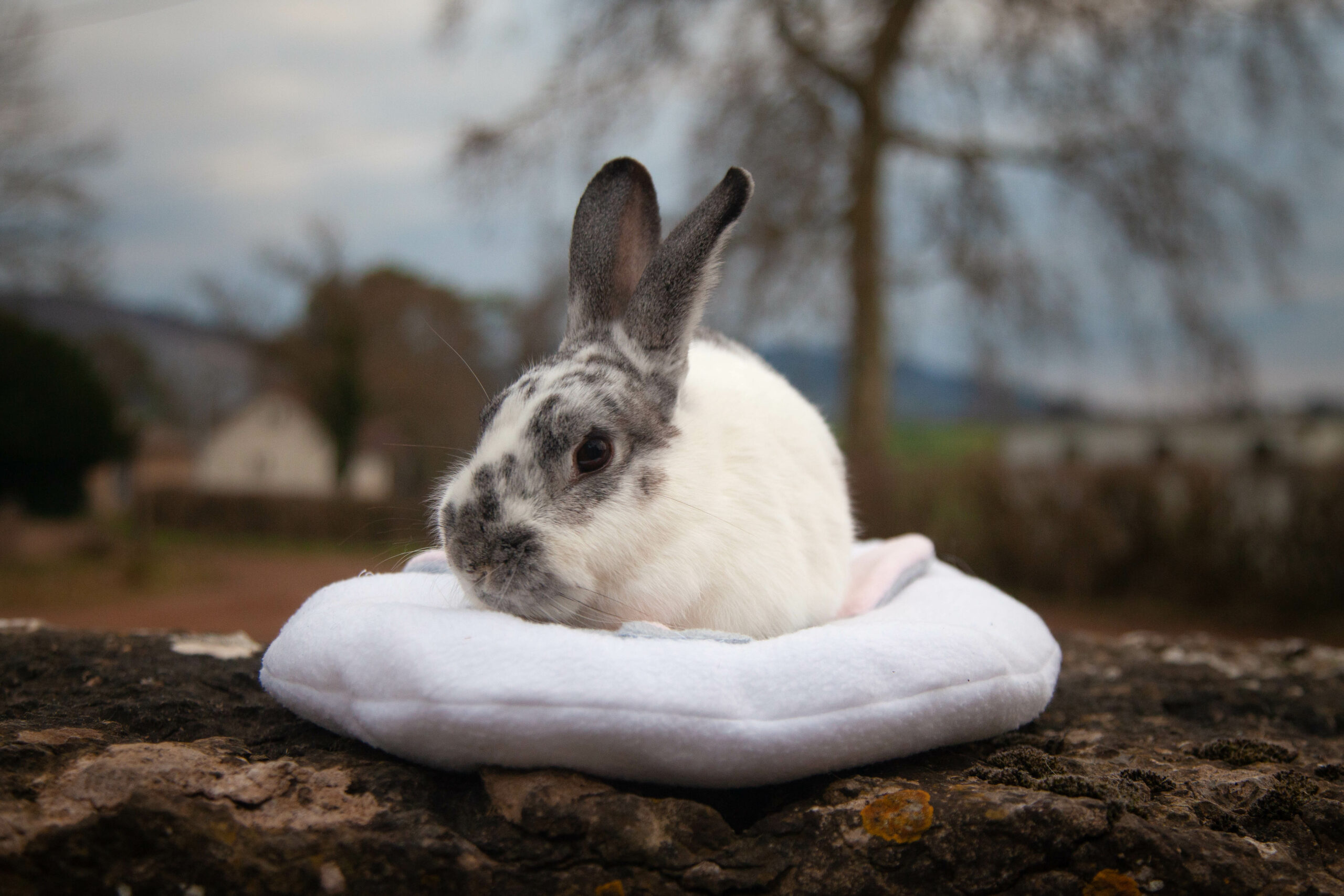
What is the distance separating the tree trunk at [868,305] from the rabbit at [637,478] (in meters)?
8.99

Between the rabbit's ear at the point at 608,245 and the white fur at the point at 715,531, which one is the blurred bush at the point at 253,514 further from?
the white fur at the point at 715,531

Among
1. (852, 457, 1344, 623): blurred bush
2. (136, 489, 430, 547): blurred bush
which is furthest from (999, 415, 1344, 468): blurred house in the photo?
(136, 489, 430, 547): blurred bush

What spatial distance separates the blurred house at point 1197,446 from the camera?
356 inches

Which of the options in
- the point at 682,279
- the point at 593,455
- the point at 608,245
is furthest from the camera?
the point at 608,245

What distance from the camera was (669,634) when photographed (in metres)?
2.02

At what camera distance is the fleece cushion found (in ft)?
5.56

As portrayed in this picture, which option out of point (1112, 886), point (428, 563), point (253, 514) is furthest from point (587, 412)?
point (253, 514)

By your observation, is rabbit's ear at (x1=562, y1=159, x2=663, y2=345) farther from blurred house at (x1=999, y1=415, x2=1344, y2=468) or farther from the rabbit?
blurred house at (x1=999, y1=415, x2=1344, y2=468)

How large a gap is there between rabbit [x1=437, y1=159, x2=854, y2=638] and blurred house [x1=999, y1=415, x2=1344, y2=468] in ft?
26.9

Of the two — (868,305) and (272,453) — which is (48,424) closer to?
(272,453)

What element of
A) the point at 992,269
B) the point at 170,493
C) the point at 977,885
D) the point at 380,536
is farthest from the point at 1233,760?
the point at 170,493

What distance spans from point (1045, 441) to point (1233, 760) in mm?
14082

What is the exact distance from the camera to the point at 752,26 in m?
12.3

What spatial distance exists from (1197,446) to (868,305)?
415 centimetres
